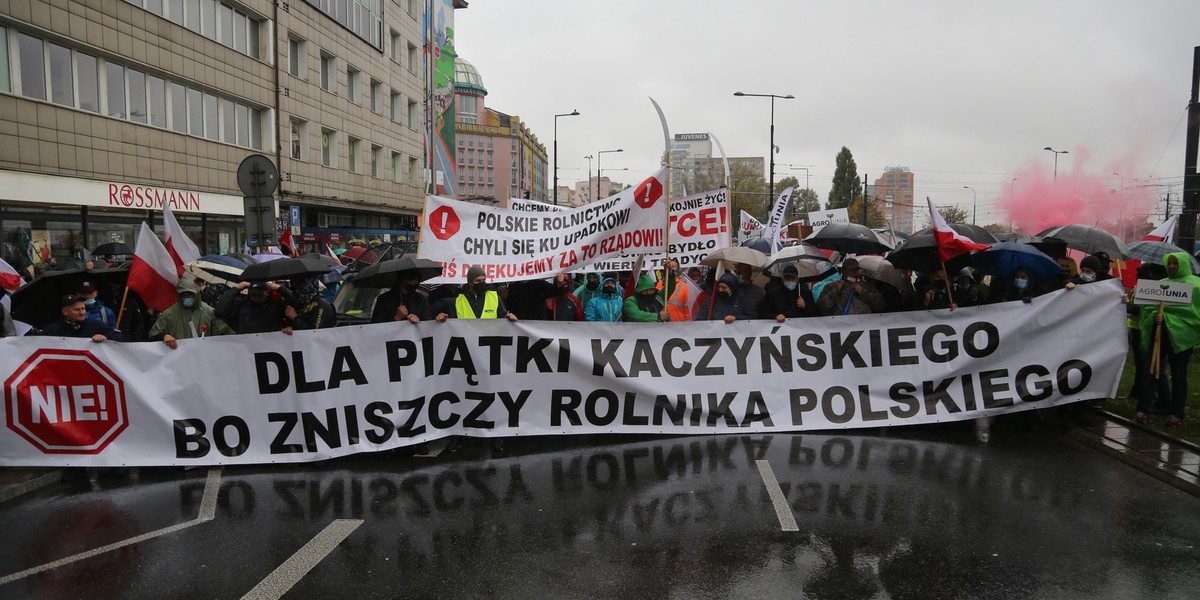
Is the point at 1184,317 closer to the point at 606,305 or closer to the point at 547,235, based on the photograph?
the point at 606,305

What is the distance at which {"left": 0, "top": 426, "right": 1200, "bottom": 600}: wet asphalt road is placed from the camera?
175 inches

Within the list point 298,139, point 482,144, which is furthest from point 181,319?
point 482,144

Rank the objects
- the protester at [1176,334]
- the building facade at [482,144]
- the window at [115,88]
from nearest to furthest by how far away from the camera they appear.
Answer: the protester at [1176,334] → the window at [115,88] → the building facade at [482,144]

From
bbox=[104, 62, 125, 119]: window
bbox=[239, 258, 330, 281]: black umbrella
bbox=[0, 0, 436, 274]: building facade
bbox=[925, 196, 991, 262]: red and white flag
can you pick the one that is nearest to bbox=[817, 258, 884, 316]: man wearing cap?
bbox=[925, 196, 991, 262]: red and white flag

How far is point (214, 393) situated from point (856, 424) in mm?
5723

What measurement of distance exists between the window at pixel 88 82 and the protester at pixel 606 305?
55.9 ft

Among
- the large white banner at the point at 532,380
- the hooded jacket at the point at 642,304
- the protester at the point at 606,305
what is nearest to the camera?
the large white banner at the point at 532,380

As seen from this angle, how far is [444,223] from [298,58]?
27.4m

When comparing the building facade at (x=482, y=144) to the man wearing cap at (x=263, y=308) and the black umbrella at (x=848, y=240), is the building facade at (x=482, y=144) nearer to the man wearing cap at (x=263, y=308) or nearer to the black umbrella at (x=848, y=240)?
the black umbrella at (x=848, y=240)

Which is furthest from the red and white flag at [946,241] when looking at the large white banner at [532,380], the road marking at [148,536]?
A: the road marking at [148,536]

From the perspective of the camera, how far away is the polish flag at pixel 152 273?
288 inches

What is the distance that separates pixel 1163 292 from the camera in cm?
747

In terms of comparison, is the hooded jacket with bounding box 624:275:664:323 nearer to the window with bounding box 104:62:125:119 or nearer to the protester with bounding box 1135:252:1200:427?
the protester with bounding box 1135:252:1200:427

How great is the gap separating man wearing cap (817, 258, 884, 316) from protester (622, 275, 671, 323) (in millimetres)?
1849
